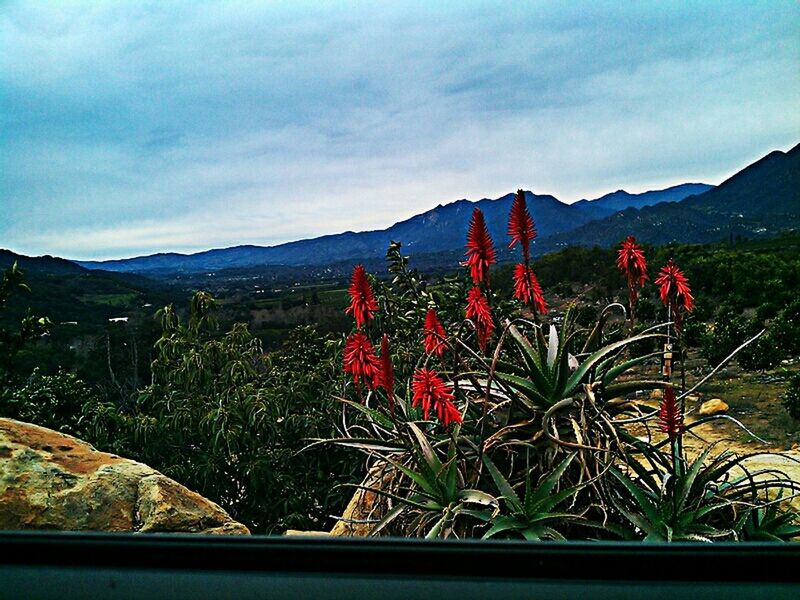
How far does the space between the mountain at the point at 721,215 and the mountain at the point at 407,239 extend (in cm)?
7

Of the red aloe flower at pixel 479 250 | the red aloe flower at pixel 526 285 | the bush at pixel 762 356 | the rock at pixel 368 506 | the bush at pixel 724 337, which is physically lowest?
the rock at pixel 368 506

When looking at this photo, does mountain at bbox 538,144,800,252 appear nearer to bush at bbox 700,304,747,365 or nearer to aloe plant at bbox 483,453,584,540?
bush at bbox 700,304,747,365

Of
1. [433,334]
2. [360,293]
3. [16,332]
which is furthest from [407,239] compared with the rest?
[16,332]

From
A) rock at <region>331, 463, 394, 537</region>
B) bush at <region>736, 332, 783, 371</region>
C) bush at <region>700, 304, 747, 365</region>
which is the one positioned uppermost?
bush at <region>700, 304, 747, 365</region>

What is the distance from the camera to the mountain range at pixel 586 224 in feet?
6.31

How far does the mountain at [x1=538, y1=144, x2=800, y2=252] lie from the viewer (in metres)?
1.98

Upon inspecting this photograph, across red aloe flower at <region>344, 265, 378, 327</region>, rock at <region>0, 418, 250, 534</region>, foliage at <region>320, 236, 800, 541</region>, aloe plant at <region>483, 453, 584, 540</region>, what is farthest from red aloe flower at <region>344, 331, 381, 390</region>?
rock at <region>0, 418, 250, 534</region>

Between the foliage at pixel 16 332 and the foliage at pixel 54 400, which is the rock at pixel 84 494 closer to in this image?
the foliage at pixel 16 332

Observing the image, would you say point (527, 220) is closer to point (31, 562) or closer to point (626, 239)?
point (626, 239)

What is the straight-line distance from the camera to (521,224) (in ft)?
5.94

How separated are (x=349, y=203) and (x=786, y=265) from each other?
1657 mm

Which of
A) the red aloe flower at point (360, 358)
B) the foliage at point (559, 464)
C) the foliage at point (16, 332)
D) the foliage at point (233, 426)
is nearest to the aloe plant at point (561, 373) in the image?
the foliage at point (559, 464)

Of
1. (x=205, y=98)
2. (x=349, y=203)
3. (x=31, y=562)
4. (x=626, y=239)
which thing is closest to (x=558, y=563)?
(x=31, y=562)

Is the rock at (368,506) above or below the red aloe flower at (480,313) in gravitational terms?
below
